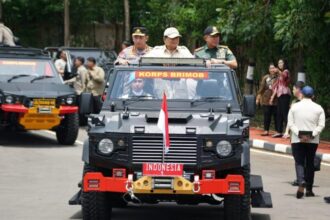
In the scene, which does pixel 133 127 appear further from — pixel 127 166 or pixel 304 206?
pixel 304 206

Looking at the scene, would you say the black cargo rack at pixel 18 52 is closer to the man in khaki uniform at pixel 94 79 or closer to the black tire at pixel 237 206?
the man in khaki uniform at pixel 94 79

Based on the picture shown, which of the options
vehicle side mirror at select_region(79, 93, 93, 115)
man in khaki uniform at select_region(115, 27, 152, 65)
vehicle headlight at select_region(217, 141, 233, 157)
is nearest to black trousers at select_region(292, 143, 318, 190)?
man in khaki uniform at select_region(115, 27, 152, 65)

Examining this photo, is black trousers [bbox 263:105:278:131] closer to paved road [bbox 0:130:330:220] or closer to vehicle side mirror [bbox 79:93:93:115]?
paved road [bbox 0:130:330:220]

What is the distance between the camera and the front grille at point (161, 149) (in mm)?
10133

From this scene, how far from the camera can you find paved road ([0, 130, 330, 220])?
39.0 feet

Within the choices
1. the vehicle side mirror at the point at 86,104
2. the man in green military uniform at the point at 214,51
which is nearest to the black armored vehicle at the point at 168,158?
the vehicle side mirror at the point at 86,104

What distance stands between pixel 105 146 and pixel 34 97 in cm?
945

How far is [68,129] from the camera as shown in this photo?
66.5ft

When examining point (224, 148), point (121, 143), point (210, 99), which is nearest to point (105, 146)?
point (121, 143)

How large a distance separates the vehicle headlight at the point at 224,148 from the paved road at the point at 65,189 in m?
1.76

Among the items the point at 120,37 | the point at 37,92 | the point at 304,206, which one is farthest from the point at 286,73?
the point at 120,37

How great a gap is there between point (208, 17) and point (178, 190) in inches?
788

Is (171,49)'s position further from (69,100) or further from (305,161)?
(69,100)

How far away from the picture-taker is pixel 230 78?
11523 mm
